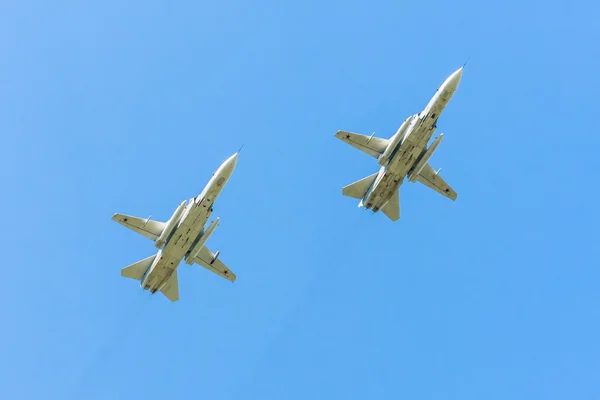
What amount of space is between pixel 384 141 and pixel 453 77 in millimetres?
6968

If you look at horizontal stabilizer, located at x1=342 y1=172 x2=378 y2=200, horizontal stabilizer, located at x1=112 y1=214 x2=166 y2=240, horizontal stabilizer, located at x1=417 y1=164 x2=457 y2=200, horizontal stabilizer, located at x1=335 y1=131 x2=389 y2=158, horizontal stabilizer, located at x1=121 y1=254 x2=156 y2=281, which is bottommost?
horizontal stabilizer, located at x1=121 y1=254 x2=156 y2=281

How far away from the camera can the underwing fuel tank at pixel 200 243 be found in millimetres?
58525

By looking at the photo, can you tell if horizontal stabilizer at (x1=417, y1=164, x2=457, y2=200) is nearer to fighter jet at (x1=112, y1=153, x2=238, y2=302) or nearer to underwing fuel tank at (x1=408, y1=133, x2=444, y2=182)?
underwing fuel tank at (x1=408, y1=133, x2=444, y2=182)

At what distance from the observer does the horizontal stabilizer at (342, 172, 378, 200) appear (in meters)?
63.2

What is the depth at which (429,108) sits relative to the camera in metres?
58.0

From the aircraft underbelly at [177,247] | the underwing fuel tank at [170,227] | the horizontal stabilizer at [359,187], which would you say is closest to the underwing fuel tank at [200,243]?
the aircraft underbelly at [177,247]

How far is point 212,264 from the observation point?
63.6 metres

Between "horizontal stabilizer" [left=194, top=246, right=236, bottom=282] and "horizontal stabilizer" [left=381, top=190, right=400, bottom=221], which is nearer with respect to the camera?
"horizontal stabilizer" [left=194, top=246, right=236, bottom=282]

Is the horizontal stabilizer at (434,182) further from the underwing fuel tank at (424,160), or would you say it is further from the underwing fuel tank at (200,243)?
the underwing fuel tank at (200,243)

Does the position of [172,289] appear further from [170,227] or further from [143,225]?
[170,227]

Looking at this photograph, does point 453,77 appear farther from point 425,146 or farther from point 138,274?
point 138,274

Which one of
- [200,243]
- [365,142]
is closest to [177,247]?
[200,243]

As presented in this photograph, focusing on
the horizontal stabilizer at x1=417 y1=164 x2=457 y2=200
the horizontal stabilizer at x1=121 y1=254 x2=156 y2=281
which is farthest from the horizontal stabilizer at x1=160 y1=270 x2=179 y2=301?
the horizontal stabilizer at x1=417 y1=164 x2=457 y2=200

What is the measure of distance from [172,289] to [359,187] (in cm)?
1485
